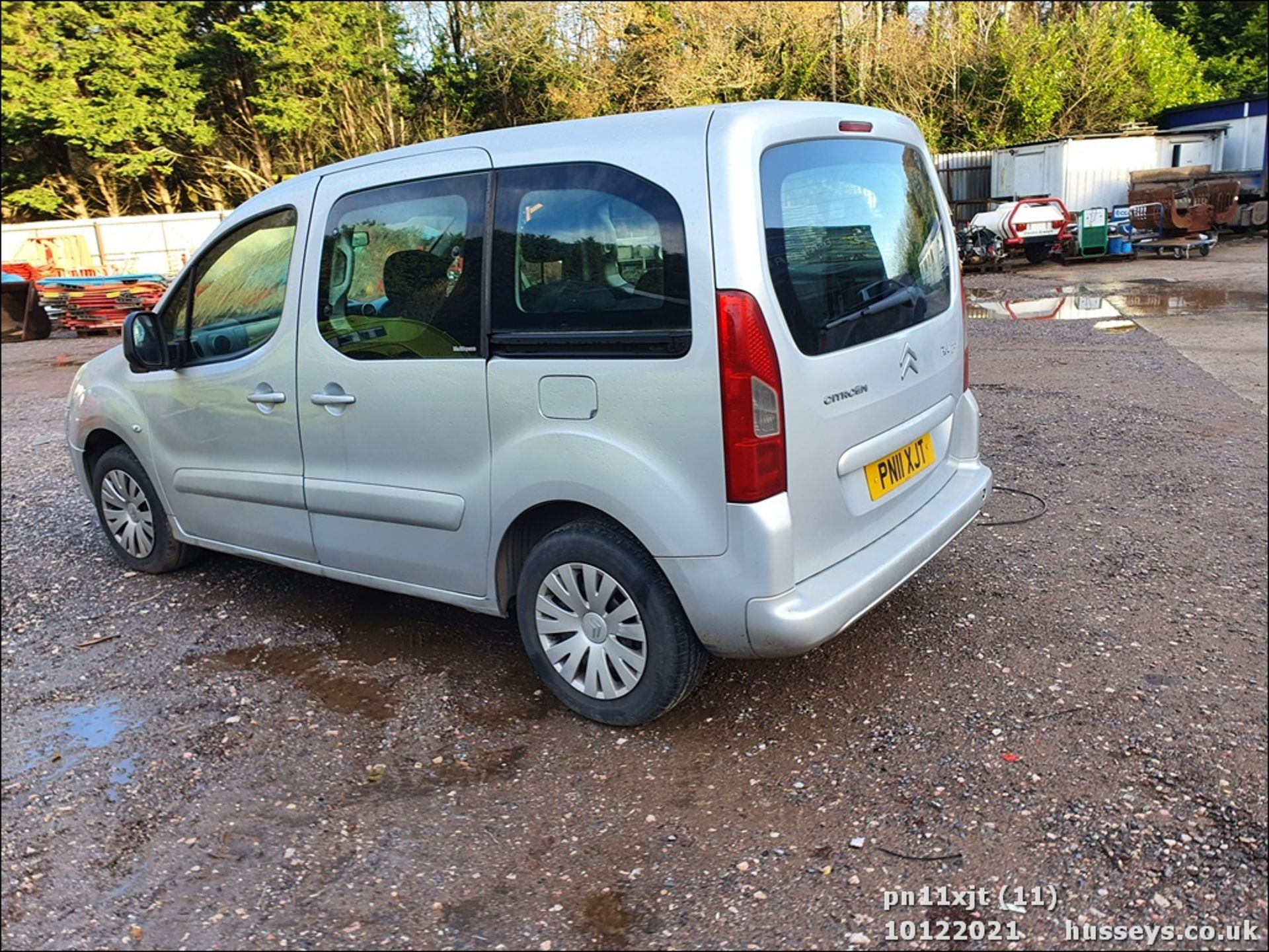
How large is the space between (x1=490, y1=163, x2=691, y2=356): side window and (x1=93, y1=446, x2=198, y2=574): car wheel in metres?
2.54

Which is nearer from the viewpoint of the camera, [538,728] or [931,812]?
[931,812]

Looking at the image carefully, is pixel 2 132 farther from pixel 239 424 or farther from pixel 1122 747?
pixel 1122 747

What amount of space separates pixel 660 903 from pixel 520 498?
1.35m

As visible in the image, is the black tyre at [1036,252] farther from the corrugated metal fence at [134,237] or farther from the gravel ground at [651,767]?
the corrugated metal fence at [134,237]

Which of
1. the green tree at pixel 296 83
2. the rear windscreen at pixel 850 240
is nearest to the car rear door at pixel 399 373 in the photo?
the rear windscreen at pixel 850 240

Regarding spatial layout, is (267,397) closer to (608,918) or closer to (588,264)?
(588,264)

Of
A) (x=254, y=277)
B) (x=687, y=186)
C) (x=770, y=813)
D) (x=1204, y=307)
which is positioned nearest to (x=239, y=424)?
(x=254, y=277)

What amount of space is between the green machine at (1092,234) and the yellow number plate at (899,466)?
688 inches

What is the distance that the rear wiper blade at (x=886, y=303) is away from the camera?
10.2ft

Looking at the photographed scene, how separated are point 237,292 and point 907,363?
2.79 meters

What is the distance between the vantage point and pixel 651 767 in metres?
3.13

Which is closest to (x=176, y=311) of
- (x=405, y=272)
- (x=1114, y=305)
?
(x=405, y=272)

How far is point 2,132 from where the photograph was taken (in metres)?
25.7

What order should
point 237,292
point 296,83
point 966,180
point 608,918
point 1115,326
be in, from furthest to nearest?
point 296,83, point 966,180, point 1115,326, point 237,292, point 608,918
